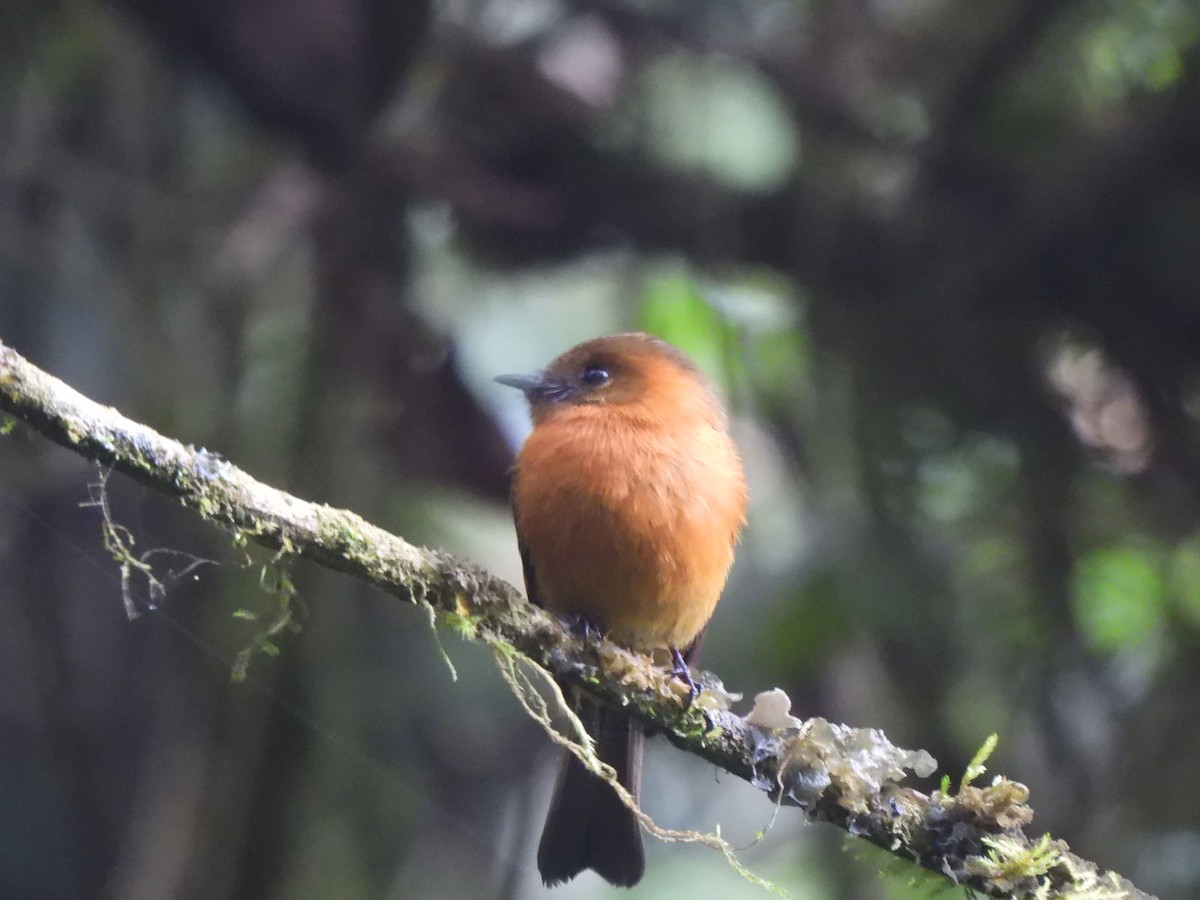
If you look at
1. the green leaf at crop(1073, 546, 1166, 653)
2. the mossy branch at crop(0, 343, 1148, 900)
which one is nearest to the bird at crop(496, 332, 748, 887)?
the mossy branch at crop(0, 343, 1148, 900)

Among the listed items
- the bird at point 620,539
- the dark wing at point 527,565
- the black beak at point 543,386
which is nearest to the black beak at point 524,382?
the black beak at point 543,386

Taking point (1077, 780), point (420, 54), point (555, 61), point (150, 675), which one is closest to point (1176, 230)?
point (1077, 780)

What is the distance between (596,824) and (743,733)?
30.7 inches

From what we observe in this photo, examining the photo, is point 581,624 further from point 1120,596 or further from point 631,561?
point 1120,596

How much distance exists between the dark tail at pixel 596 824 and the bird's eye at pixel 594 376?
774 millimetres

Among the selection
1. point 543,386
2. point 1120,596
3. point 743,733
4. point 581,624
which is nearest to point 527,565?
point 581,624

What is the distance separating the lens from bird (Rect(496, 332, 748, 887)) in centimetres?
258

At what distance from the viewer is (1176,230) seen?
3.24 metres

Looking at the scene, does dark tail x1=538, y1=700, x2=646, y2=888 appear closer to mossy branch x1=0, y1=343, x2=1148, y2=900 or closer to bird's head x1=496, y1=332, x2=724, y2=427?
mossy branch x1=0, y1=343, x2=1148, y2=900

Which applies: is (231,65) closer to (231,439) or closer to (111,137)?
(111,137)

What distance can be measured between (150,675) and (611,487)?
3.54 feet

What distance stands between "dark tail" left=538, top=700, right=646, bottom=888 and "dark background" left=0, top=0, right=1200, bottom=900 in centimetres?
10

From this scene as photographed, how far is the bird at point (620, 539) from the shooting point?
2584 mm

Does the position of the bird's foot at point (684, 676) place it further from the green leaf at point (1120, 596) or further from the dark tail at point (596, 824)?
the green leaf at point (1120, 596)
